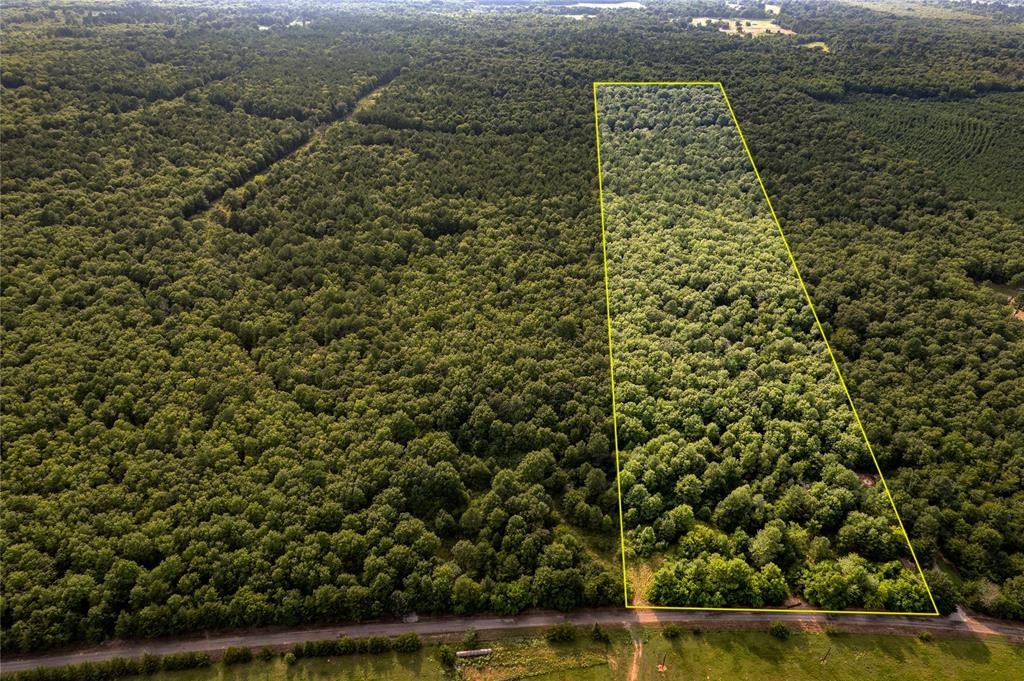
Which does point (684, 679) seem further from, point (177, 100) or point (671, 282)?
point (177, 100)

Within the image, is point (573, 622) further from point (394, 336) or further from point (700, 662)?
point (394, 336)

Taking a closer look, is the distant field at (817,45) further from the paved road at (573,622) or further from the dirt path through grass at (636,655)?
the dirt path through grass at (636,655)

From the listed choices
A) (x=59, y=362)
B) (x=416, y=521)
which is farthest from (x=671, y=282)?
(x=59, y=362)

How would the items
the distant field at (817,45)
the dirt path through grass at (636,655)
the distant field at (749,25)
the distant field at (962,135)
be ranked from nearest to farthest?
the dirt path through grass at (636,655) < the distant field at (962,135) < the distant field at (817,45) < the distant field at (749,25)

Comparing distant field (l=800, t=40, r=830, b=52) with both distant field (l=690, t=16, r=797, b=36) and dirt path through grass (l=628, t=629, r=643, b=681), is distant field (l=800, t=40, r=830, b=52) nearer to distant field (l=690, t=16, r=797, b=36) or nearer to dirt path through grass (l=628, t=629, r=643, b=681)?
distant field (l=690, t=16, r=797, b=36)

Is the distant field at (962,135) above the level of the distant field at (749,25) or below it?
below

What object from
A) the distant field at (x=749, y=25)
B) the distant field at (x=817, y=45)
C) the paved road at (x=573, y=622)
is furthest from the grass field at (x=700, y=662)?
the distant field at (x=749, y=25)

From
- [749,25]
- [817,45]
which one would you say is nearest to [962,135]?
[817,45]
